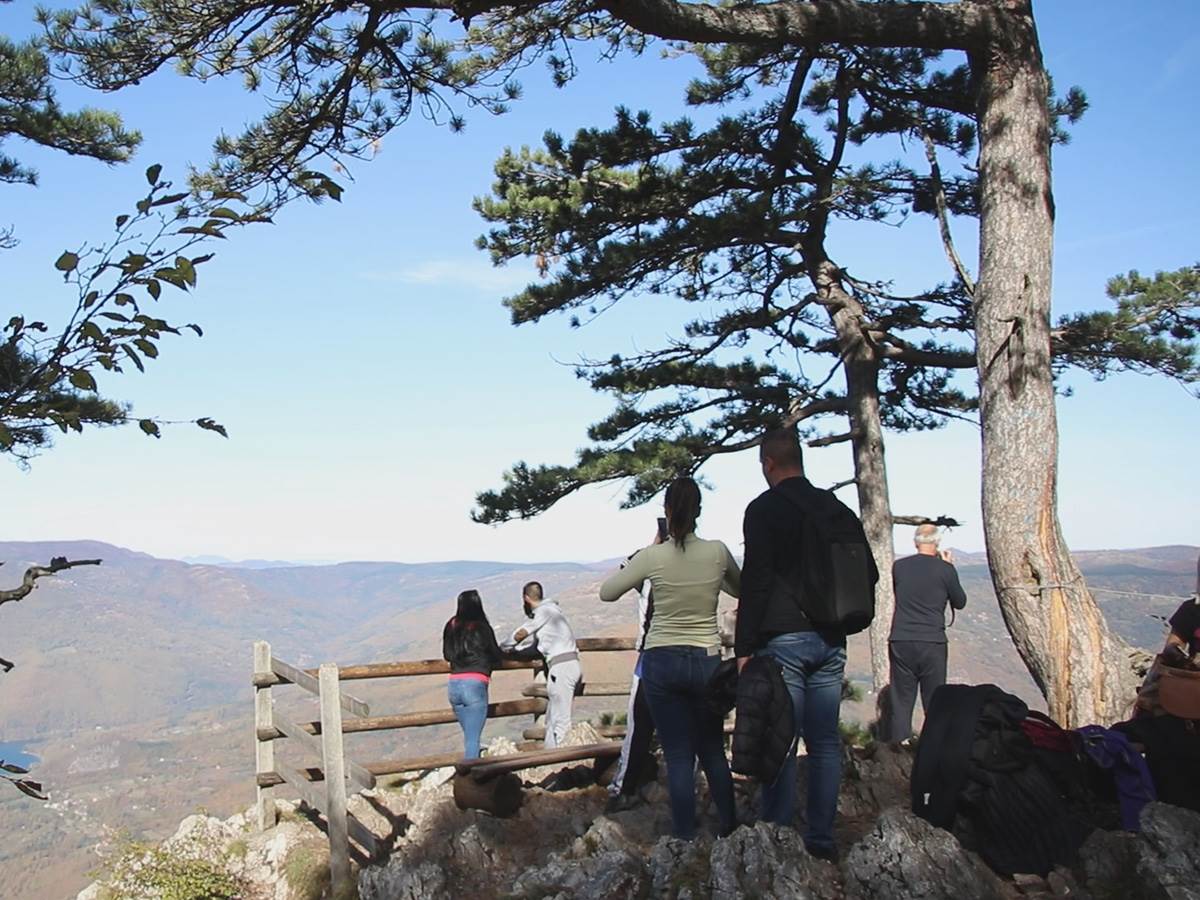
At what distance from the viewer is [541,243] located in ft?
34.2

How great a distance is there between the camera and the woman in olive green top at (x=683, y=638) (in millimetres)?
4934

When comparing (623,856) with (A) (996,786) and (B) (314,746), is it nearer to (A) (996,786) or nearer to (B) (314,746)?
(A) (996,786)

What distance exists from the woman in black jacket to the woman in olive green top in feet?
9.94

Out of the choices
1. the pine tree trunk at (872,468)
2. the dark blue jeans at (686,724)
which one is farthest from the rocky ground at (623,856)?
the pine tree trunk at (872,468)

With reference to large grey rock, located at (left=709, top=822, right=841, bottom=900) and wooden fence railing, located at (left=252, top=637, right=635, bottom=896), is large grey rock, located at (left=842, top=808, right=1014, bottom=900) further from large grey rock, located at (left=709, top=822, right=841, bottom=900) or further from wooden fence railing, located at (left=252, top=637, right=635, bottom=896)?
wooden fence railing, located at (left=252, top=637, right=635, bottom=896)

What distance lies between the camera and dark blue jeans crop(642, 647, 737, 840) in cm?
492

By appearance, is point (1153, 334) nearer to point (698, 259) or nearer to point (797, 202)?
point (797, 202)

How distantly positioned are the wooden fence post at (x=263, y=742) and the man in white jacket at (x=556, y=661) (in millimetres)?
1903

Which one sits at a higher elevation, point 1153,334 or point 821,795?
point 1153,334

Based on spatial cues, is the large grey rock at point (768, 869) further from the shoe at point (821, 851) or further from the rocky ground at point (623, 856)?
the shoe at point (821, 851)

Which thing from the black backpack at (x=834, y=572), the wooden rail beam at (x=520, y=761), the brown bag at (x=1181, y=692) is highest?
the black backpack at (x=834, y=572)

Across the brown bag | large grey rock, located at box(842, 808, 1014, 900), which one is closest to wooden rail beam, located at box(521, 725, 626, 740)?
large grey rock, located at box(842, 808, 1014, 900)

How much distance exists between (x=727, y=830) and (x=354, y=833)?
132 inches

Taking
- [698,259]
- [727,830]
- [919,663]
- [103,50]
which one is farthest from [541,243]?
[727,830]
